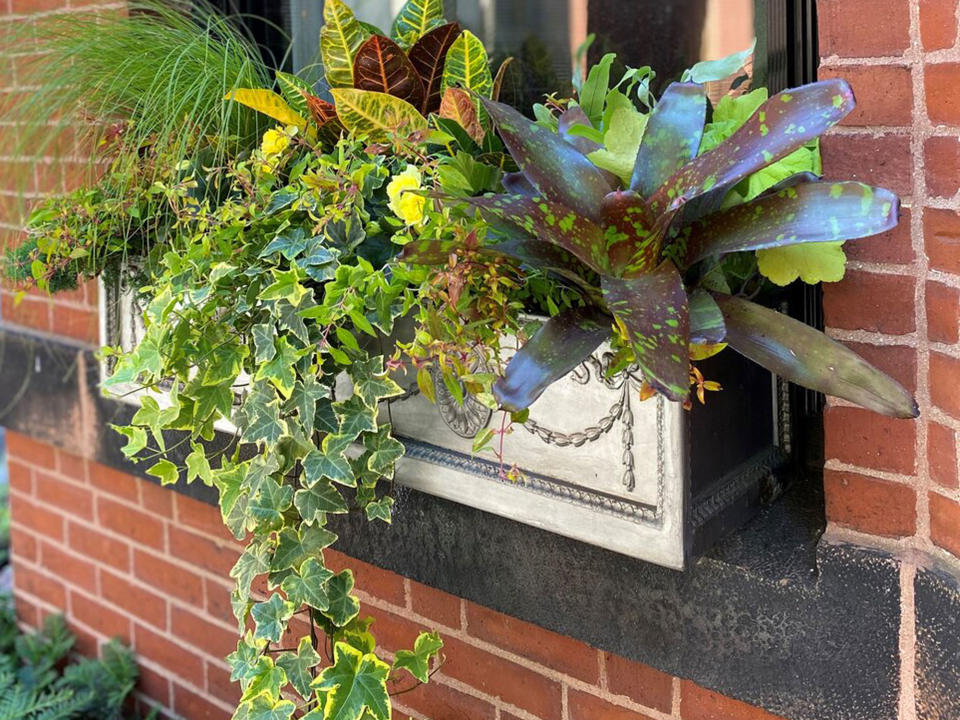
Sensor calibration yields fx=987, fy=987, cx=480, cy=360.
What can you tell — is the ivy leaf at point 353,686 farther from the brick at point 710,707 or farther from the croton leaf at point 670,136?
the croton leaf at point 670,136

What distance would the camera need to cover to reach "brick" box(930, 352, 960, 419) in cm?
104

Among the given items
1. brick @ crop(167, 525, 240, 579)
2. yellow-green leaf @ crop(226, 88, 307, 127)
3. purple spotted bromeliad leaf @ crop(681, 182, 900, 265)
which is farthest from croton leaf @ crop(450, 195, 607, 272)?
brick @ crop(167, 525, 240, 579)

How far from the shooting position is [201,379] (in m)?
1.26

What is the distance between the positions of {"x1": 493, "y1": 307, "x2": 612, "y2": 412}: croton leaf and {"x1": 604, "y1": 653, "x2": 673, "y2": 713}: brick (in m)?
0.55

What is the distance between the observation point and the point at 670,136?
101 cm

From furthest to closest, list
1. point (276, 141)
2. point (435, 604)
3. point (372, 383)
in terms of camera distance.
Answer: point (435, 604) < point (276, 141) < point (372, 383)

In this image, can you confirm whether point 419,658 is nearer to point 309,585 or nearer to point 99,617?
point 309,585

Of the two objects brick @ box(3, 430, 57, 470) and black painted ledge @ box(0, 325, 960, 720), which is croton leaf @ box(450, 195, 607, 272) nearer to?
black painted ledge @ box(0, 325, 960, 720)

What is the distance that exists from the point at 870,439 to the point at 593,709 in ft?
1.91

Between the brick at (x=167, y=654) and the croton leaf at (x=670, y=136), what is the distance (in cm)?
162

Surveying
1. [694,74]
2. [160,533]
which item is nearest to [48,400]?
[160,533]

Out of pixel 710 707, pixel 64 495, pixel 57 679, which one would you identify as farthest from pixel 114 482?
pixel 710 707

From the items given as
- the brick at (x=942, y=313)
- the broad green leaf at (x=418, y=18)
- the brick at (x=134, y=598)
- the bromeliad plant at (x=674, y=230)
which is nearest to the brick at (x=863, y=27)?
the bromeliad plant at (x=674, y=230)

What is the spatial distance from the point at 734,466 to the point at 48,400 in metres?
1.72
